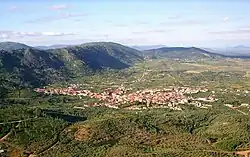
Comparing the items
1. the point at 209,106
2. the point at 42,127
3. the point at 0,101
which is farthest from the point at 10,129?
the point at 209,106

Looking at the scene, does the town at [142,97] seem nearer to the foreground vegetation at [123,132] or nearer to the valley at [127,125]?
the valley at [127,125]

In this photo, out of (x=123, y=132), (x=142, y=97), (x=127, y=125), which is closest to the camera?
(x=123, y=132)

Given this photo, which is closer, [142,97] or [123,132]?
[123,132]

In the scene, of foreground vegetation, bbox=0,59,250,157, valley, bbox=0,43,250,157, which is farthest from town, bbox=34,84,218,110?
foreground vegetation, bbox=0,59,250,157

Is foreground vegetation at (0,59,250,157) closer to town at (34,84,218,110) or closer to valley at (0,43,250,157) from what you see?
valley at (0,43,250,157)

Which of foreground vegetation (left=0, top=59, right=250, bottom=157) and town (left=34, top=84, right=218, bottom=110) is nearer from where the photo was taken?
foreground vegetation (left=0, top=59, right=250, bottom=157)

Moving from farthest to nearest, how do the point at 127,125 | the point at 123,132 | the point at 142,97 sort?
the point at 142,97
the point at 127,125
the point at 123,132

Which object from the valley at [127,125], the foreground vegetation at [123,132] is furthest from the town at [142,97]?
the foreground vegetation at [123,132]

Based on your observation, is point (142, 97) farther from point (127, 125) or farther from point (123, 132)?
point (123, 132)

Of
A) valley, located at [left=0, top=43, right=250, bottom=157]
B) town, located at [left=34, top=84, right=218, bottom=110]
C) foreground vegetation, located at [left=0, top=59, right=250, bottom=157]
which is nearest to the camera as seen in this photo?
foreground vegetation, located at [left=0, top=59, right=250, bottom=157]

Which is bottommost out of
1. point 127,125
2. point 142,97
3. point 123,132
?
point 123,132

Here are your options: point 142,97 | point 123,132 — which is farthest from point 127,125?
point 142,97
